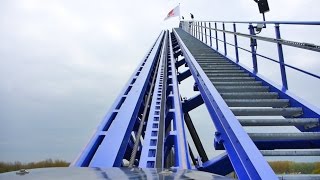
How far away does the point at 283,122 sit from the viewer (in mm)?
3695

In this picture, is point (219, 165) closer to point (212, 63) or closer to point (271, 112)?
point (271, 112)

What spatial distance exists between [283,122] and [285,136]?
17.1 inches

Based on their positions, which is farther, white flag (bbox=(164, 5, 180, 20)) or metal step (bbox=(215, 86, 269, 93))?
white flag (bbox=(164, 5, 180, 20))

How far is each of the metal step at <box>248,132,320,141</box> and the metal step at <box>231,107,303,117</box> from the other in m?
0.76

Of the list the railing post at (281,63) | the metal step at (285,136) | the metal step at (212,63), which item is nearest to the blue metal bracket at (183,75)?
the metal step at (212,63)

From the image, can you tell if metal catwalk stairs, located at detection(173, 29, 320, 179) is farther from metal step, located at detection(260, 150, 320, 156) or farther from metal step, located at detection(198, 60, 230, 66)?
metal step, located at detection(198, 60, 230, 66)

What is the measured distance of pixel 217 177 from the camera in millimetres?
1697

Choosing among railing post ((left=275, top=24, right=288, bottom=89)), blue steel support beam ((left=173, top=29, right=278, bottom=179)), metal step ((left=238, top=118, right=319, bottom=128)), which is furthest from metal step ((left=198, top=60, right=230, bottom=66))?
metal step ((left=238, top=118, right=319, bottom=128))

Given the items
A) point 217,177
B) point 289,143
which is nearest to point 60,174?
point 217,177

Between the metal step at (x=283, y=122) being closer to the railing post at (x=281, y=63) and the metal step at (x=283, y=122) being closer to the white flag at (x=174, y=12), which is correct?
the railing post at (x=281, y=63)

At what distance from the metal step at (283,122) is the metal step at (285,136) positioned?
1.11 ft

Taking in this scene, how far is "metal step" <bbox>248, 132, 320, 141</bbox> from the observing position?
3264 millimetres

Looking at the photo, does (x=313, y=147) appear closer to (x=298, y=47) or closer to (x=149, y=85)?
(x=298, y=47)

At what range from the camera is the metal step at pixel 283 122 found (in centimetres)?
360
